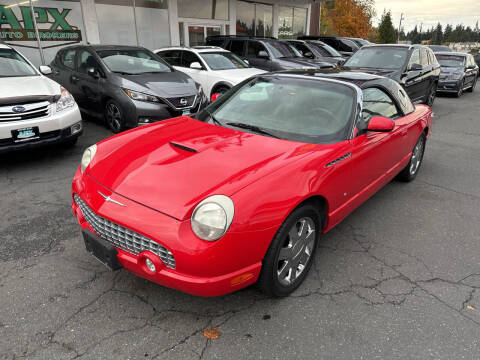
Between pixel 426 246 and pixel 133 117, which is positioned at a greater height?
pixel 133 117

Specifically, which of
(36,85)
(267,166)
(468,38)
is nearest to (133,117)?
(36,85)

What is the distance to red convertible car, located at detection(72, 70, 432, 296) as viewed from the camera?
214cm

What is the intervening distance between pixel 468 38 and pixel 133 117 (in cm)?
13791

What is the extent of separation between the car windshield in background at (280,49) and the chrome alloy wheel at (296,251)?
9.10 m

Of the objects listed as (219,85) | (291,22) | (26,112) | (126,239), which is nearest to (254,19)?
(291,22)

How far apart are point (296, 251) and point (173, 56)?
8332 millimetres

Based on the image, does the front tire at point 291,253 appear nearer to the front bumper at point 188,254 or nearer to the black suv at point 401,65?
the front bumper at point 188,254

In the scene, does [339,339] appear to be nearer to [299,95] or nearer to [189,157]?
[189,157]

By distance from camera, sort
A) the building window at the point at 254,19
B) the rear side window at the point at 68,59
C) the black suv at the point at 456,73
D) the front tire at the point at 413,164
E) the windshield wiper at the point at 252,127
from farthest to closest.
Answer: the building window at the point at 254,19 < the black suv at the point at 456,73 < the rear side window at the point at 68,59 < the front tire at the point at 413,164 < the windshield wiper at the point at 252,127

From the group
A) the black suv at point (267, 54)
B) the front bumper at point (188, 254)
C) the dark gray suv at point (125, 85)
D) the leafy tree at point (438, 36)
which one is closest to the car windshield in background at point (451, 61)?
the black suv at point (267, 54)

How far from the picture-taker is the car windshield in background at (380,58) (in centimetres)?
880

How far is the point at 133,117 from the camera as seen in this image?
6273mm

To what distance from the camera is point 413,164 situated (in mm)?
4906

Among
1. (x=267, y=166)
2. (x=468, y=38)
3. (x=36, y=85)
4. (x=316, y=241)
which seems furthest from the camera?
(x=468, y=38)
